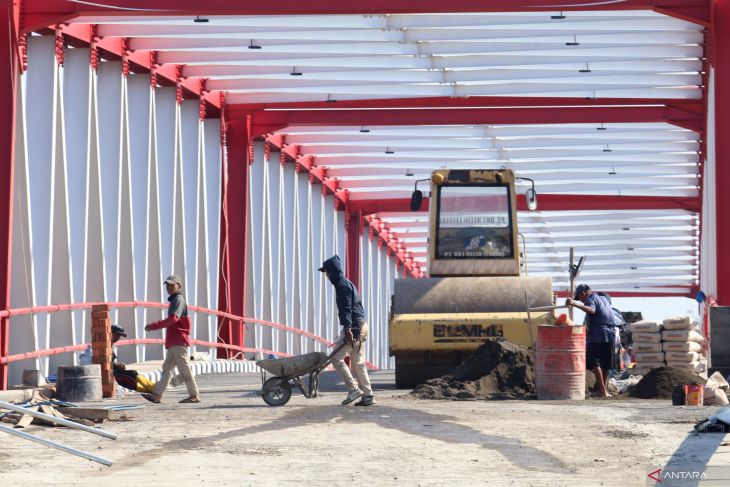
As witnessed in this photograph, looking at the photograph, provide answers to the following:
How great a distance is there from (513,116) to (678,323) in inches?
396

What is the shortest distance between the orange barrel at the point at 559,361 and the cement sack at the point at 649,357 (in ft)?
20.4

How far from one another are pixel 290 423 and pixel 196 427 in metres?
0.93

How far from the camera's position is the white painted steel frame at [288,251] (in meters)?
36.2

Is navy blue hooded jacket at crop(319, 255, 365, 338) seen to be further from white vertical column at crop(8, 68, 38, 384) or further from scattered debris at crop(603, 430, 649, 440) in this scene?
white vertical column at crop(8, 68, 38, 384)

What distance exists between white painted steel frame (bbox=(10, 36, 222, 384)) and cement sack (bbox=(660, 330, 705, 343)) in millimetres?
9458

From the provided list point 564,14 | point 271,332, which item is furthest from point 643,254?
point 564,14

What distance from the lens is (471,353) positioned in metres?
19.9

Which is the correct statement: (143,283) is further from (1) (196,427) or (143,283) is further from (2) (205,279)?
(1) (196,427)

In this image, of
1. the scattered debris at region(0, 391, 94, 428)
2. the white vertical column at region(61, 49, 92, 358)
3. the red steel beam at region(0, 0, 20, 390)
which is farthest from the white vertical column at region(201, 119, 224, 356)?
the scattered debris at region(0, 391, 94, 428)

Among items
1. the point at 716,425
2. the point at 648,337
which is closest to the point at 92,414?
the point at 716,425

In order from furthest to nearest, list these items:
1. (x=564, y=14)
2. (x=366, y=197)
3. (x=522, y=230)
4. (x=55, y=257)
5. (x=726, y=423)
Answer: (x=522, y=230)
(x=366, y=197)
(x=564, y=14)
(x=55, y=257)
(x=726, y=423)

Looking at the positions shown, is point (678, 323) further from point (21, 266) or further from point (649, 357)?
point (21, 266)

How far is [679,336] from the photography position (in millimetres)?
23453

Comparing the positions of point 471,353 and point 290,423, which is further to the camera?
point 471,353
